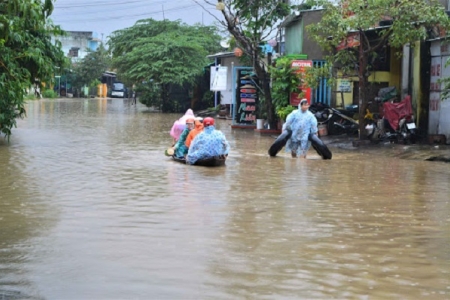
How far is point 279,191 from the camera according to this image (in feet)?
35.9

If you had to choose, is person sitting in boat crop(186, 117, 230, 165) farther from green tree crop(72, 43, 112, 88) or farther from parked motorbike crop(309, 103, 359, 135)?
green tree crop(72, 43, 112, 88)

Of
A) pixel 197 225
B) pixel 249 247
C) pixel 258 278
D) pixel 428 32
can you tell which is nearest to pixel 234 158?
pixel 428 32

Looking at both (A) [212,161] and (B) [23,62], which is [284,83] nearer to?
(B) [23,62]

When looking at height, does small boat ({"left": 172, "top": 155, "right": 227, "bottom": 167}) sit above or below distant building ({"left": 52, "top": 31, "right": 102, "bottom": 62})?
below

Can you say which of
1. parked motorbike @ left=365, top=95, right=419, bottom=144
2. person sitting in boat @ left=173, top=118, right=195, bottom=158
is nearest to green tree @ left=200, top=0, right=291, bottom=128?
parked motorbike @ left=365, top=95, right=419, bottom=144

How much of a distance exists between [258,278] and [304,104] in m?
10.8

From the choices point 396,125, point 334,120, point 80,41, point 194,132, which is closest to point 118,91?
point 80,41

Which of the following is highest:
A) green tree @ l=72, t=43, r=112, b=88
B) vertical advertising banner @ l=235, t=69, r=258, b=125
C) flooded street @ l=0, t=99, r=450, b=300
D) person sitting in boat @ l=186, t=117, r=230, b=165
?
green tree @ l=72, t=43, r=112, b=88

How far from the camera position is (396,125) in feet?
65.2

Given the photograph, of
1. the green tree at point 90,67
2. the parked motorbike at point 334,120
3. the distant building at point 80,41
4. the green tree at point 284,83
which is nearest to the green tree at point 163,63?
the green tree at point 284,83

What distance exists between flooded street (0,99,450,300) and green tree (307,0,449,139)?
4.42 m

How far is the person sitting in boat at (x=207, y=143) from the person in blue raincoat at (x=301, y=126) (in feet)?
8.84

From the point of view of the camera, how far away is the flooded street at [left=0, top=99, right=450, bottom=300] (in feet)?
18.3

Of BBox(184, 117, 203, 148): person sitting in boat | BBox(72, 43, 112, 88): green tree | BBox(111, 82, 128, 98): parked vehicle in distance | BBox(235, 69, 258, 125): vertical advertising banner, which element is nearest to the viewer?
BBox(184, 117, 203, 148): person sitting in boat
